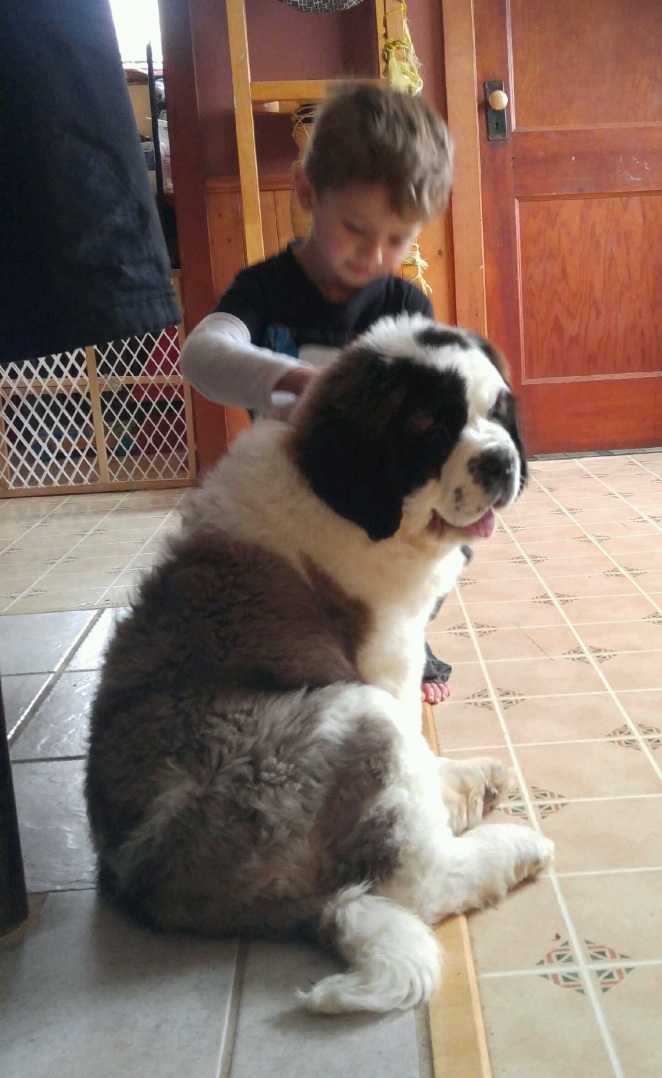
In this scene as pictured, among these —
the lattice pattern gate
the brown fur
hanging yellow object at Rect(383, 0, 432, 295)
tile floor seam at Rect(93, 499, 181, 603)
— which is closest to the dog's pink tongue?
the brown fur

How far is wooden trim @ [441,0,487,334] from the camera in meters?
4.37

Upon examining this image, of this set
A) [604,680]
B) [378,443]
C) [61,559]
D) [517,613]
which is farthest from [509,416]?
[61,559]

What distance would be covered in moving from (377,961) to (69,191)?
3.34 feet

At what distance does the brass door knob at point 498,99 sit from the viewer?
443cm

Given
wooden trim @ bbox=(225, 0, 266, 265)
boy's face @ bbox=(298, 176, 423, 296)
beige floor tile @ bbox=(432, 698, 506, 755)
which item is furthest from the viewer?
wooden trim @ bbox=(225, 0, 266, 265)

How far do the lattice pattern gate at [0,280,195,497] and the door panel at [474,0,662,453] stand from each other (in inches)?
73.1

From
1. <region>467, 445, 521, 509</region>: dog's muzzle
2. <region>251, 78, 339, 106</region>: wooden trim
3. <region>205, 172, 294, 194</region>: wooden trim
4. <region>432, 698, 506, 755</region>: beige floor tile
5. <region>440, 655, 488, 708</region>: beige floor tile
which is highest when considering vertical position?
<region>251, 78, 339, 106</region>: wooden trim

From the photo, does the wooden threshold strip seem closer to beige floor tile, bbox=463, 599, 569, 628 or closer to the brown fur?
the brown fur

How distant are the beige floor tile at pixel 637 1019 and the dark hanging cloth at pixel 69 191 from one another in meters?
1.06

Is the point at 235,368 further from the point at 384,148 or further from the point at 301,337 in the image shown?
the point at 384,148

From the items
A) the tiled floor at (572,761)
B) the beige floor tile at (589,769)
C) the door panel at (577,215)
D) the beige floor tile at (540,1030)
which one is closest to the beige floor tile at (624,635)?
the tiled floor at (572,761)

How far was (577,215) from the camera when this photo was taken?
4652mm

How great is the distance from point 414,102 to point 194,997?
5.60 feet

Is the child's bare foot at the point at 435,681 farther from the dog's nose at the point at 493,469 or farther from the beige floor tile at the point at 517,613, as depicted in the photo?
the dog's nose at the point at 493,469
